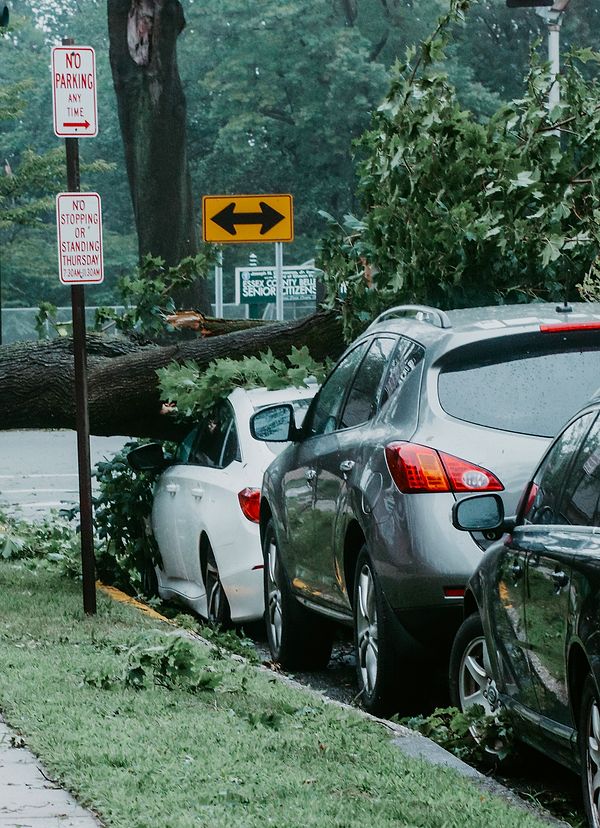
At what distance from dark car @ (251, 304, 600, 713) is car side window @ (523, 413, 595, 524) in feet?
3.13

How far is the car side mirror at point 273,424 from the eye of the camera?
8969 mm

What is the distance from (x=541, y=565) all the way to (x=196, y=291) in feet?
49.0

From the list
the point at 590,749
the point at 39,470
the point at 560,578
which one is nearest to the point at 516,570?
the point at 560,578

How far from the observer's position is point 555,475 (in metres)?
5.54

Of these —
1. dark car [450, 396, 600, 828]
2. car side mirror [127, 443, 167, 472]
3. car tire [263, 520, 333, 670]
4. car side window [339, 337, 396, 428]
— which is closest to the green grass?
dark car [450, 396, 600, 828]

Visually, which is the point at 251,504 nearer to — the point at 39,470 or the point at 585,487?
the point at 585,487

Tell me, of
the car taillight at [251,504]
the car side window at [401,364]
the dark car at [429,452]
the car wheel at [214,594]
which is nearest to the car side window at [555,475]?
the dark car at [429,452]

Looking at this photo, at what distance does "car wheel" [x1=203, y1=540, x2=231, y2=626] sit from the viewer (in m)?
10.3

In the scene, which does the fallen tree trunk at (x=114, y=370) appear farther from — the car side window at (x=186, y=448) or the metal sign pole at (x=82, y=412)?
the metal sign pole at (x=82, y=412)

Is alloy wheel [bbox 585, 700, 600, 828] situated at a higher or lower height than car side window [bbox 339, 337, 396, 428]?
lower

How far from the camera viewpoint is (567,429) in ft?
18.4

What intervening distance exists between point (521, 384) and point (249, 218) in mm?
10036

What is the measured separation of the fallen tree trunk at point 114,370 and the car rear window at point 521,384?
16.7 ft

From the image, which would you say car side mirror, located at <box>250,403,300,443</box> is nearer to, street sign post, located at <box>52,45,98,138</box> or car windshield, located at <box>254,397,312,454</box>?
car windshield, located at <box>254,397,312,454</box>
